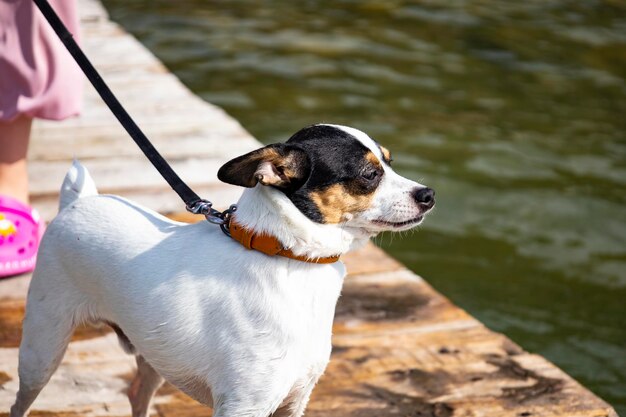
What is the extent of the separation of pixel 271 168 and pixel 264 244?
0.61 feet

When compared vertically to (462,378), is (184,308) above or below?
above

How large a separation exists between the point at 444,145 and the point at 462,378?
12.7ft

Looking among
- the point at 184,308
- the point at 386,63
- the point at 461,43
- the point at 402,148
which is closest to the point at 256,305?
the point at 184,308

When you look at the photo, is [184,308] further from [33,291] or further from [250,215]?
[33,291]

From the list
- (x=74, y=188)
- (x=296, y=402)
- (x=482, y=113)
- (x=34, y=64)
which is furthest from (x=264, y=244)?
(x=482, y=113)

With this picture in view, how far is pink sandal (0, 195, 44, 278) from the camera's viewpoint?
12.0 ft

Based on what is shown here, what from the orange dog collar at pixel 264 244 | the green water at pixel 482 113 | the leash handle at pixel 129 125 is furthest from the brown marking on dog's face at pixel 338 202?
the green water at pixel 482 113

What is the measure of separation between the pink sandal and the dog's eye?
1792 millimetres

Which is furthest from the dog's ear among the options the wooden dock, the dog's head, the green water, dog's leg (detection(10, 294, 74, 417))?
the green water

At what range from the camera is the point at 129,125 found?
107 inches

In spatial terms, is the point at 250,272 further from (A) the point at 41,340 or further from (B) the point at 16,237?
(B) the point at 16,237

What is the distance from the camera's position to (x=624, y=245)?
5.69 m

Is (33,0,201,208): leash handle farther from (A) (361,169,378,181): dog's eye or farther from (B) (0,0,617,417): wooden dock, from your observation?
(B) (0,0,617,417): wooden dock

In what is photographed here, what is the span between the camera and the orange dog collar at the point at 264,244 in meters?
2.35
